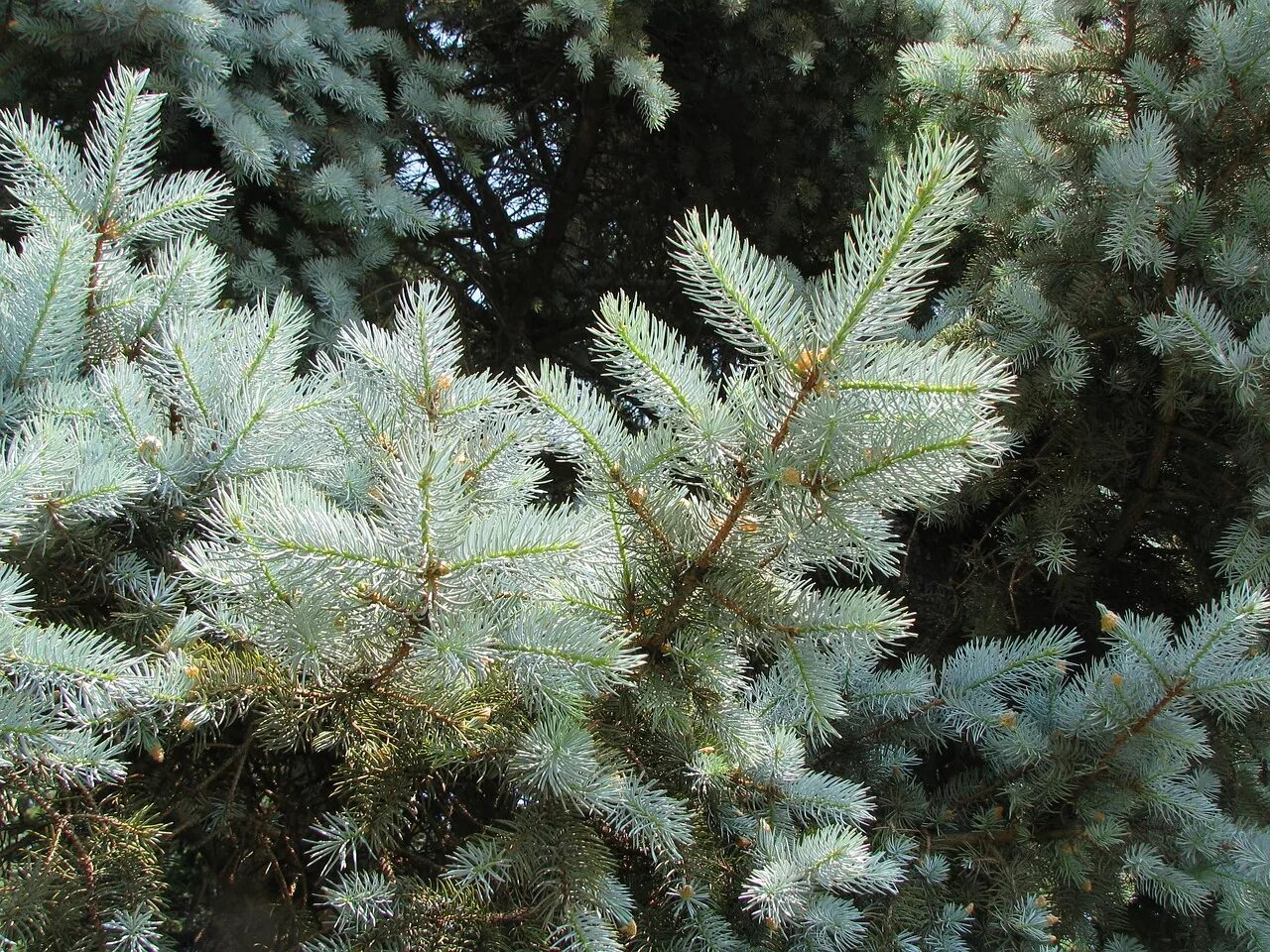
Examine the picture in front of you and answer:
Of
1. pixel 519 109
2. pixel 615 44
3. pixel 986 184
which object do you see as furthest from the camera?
pixel 519 109

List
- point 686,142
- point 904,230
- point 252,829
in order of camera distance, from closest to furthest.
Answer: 1. point 904,230
2. point 252,829
3. point 686,142

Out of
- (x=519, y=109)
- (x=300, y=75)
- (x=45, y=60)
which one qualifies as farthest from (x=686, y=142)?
(x=45, y=60)

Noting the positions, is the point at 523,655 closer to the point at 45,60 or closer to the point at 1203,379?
the point at 1203,379

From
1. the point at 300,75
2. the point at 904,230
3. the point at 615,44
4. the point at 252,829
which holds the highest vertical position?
the point at 615,44

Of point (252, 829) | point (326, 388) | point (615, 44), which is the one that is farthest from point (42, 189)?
point (615, 44)

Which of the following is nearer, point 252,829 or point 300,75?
point 252,829

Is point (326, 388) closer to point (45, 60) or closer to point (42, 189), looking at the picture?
point (42, 189)

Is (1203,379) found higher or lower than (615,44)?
lower
